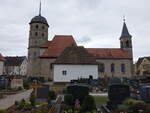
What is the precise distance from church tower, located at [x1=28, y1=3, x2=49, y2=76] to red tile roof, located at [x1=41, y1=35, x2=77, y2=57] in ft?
10.6

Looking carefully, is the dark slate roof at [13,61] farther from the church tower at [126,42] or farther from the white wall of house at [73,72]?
the white wall of house at [73,72]

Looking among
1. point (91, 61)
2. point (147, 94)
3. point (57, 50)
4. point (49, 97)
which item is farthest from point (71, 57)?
point (147, 94)

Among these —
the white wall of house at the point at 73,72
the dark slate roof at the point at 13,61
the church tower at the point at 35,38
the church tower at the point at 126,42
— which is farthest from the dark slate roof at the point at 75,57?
the dark slate roof at the point at 13,61

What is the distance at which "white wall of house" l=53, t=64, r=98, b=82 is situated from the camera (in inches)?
1257

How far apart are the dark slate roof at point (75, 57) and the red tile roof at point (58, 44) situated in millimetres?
8364

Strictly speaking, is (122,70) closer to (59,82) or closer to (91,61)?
(91,61)

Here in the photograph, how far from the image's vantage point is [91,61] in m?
32.2

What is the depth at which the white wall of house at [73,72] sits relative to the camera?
31922 mm

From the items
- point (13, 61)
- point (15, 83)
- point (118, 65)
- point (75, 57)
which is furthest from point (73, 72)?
point (13, 61)

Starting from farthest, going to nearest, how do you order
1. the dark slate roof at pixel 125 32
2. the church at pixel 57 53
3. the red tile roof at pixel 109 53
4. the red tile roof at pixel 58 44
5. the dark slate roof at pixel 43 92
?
the dark slate roof at pixel 125 32, the red tile roof at pixel 109 53, the church at pixel 57 53, the red tile roof at pixel 58 44, the dark slate roof at pixel 43 92

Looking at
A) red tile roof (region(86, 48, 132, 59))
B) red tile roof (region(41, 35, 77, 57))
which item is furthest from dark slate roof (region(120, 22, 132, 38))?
red tile roof (region(41, 35, 77, 57))

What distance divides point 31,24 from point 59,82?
2402 centimetres

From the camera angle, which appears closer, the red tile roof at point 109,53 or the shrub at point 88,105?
the shrub at point 88,105

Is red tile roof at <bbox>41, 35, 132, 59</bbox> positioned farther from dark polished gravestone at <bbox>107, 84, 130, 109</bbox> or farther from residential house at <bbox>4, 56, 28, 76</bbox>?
residential house at <bbox>4, 56, 28, 76</bbox>
